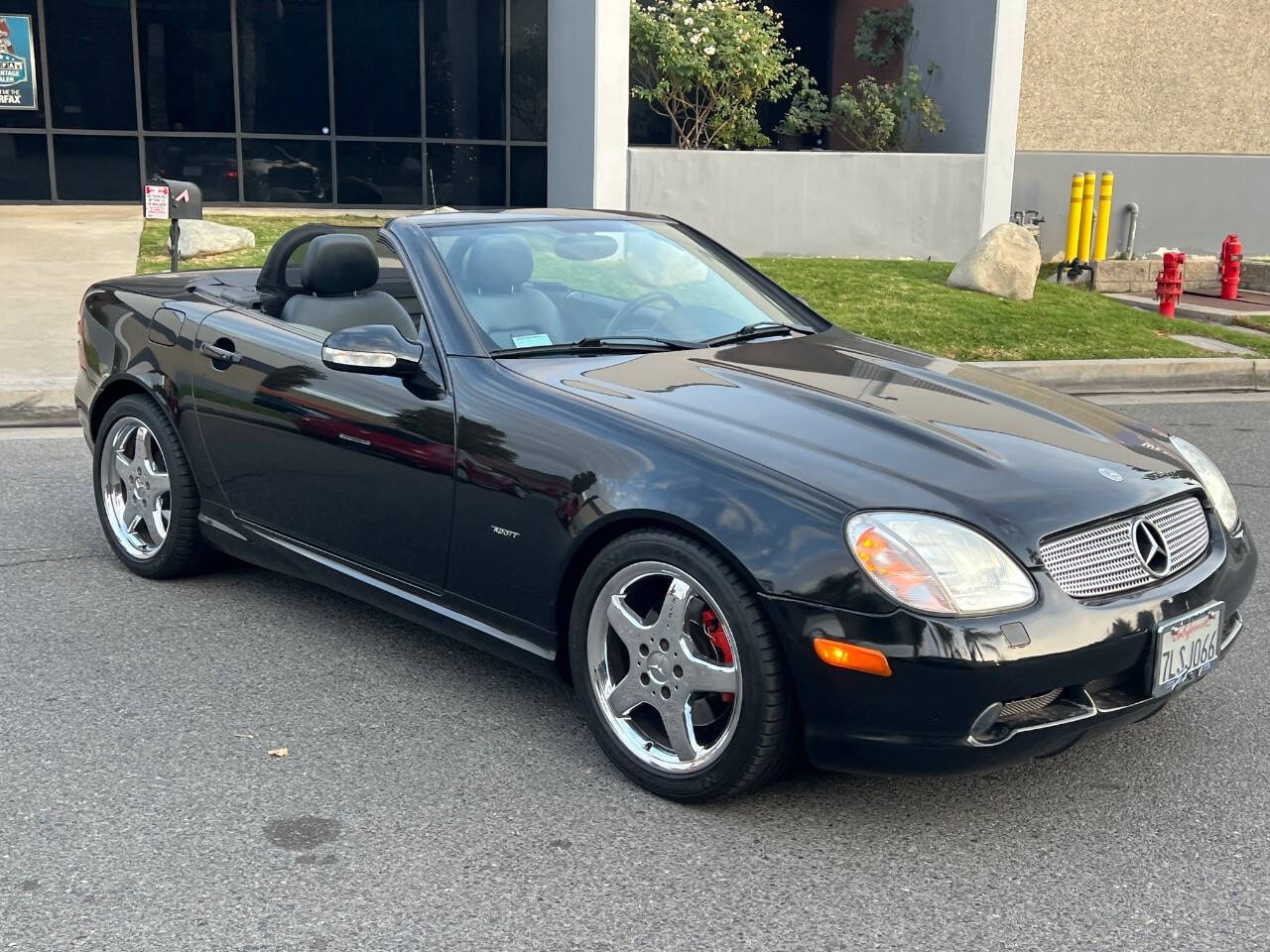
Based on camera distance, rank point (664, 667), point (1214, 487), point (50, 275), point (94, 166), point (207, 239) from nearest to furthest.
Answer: point (664, 667) < point (1214, 487) < point (50, 275) < point (207, 239) < point (94, 166)

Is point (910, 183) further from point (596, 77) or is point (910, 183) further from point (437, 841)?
point (437, 841)

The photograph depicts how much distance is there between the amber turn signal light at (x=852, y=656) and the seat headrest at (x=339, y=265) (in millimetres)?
2345

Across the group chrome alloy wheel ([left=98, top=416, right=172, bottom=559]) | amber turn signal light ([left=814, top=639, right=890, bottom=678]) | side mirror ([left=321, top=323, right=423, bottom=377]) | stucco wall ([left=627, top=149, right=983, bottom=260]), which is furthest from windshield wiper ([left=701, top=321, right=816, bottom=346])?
stucco wall ([left=627, top=149, right=983, bottom=260])

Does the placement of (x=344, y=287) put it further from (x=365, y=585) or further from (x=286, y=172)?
(x=286, y=172)

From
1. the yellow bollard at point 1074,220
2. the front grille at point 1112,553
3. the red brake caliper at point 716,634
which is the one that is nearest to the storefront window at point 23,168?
the yellow bollard at point 1074,220

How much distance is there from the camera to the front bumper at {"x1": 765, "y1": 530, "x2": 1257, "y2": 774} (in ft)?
10.5

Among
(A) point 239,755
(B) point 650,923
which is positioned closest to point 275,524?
(A) point 239,755

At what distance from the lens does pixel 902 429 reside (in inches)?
149

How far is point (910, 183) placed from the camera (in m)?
17.3

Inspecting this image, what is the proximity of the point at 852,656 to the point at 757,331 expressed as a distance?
1.85 meters

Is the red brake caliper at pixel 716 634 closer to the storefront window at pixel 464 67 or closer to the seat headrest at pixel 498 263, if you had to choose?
the seat headrest at pixel 498 263

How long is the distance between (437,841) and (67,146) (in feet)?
62.5

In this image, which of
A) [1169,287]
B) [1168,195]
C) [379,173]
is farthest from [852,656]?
[379,173]

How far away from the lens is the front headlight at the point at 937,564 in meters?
3.23
